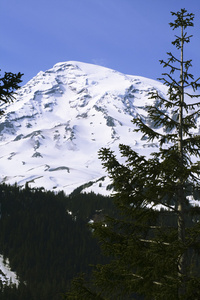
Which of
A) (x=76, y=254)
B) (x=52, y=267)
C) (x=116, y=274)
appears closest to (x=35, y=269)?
(x=52, y=267)

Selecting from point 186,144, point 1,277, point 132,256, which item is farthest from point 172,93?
point 1,277

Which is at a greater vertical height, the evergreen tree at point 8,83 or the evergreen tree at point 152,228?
the evergreen tree at point 8,83

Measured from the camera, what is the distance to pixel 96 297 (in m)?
12.0

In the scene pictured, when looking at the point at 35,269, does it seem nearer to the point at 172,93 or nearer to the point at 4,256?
the point at 4,256

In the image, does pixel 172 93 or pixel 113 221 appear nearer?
pixel 113 221

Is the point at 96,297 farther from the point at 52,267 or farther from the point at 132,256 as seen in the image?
the point at 52,267

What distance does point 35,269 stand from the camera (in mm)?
170500

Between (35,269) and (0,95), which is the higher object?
(0,95)

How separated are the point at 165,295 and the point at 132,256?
182 cm

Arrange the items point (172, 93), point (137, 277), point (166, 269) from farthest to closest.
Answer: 1. point (172, 93)
2. point (137, 277)
3. point (166, 269)

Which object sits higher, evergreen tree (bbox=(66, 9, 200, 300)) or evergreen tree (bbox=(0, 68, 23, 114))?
evergreen tree (bbox=(0, 68, 23, 114))

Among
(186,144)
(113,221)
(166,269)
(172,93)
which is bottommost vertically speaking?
(166,269)

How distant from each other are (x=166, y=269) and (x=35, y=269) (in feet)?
562

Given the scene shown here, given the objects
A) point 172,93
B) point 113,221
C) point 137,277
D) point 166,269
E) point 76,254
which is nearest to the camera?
point 166,269
